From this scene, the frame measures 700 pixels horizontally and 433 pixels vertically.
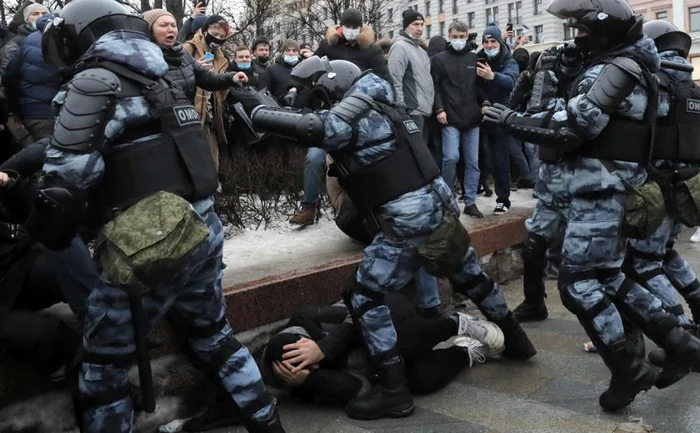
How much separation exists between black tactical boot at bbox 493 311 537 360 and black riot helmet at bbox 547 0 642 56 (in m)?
1.62

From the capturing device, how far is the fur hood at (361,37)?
666 cm

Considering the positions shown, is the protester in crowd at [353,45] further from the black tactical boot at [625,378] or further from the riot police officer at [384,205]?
the black tactical boot at [625,378]

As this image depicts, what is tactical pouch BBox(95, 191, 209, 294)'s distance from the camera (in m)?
2.90

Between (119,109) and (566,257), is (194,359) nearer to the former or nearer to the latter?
(119,109)

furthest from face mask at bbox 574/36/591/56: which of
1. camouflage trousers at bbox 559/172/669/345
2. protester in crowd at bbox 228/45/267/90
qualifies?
protester in crowd at bbox 228/45/267/90

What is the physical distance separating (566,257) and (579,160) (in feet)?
1.67

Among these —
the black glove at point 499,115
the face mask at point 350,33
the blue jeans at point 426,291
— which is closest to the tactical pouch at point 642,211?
the black glove at point 499,115

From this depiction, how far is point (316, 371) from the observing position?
12.9ft

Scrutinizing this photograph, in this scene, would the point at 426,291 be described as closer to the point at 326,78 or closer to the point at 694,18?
the point at 326,78

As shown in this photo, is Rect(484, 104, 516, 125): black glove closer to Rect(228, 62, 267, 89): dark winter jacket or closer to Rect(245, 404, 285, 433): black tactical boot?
Rect(245, 404, 285, 433): black tactical boot

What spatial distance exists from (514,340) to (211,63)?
347cm

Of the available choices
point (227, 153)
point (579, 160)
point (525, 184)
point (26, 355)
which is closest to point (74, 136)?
point (26, 355)

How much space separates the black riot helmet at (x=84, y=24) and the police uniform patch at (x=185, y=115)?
1.24 ft

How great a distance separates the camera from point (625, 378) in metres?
3.72
